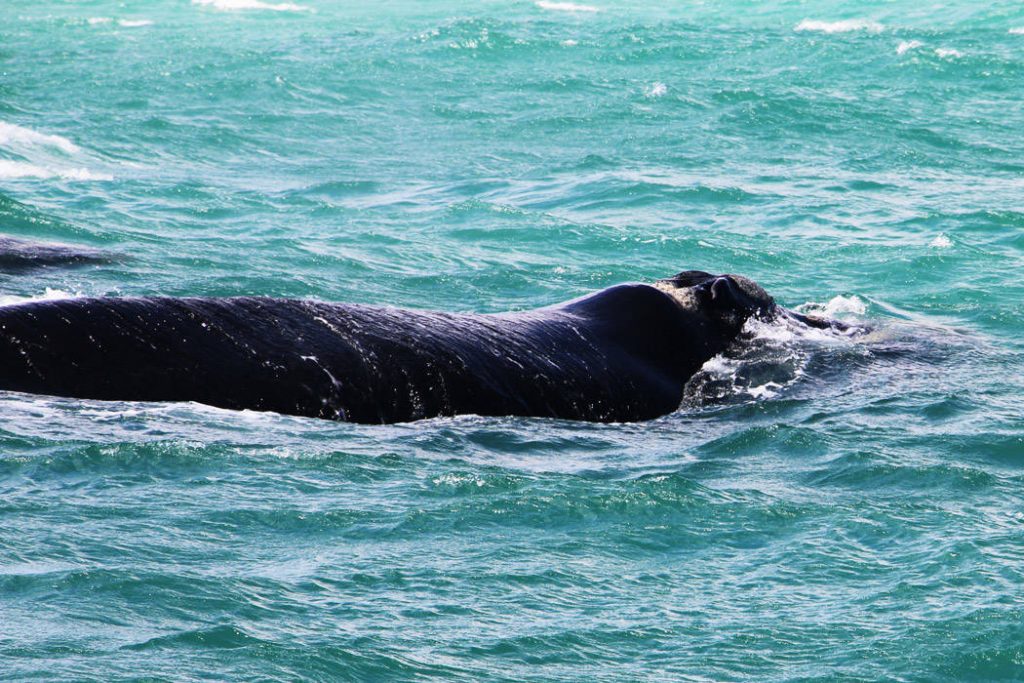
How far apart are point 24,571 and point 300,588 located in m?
1.43

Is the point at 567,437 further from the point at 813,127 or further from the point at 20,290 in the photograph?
the point at 813,127

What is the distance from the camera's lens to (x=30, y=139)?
29.4 metres

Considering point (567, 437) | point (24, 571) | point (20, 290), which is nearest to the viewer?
point (24, 571)

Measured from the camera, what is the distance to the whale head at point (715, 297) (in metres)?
13.4

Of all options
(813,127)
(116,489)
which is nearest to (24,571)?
(116,489)

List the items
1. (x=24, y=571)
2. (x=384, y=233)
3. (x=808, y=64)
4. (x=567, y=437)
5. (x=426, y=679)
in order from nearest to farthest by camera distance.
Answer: (x=426, y=679) → (x=24, y=571) → (x=567, y=437) → (x=384, y=233) → (x=808, y=64)

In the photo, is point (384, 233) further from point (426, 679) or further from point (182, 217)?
point (426, 679)

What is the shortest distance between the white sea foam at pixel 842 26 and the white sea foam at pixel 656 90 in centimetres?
1225

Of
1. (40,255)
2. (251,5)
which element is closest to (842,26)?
(251,5)

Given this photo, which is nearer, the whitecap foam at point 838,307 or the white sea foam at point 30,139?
the whitecap foam at point 838,307

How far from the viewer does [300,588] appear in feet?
26.5

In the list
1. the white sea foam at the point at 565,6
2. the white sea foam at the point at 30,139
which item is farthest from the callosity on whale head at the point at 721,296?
the white sea foam at the point at 565,6

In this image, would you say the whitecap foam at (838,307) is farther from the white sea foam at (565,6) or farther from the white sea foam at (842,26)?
the white sea foam at (565,6)

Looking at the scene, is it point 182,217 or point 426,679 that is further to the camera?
point 182,217
